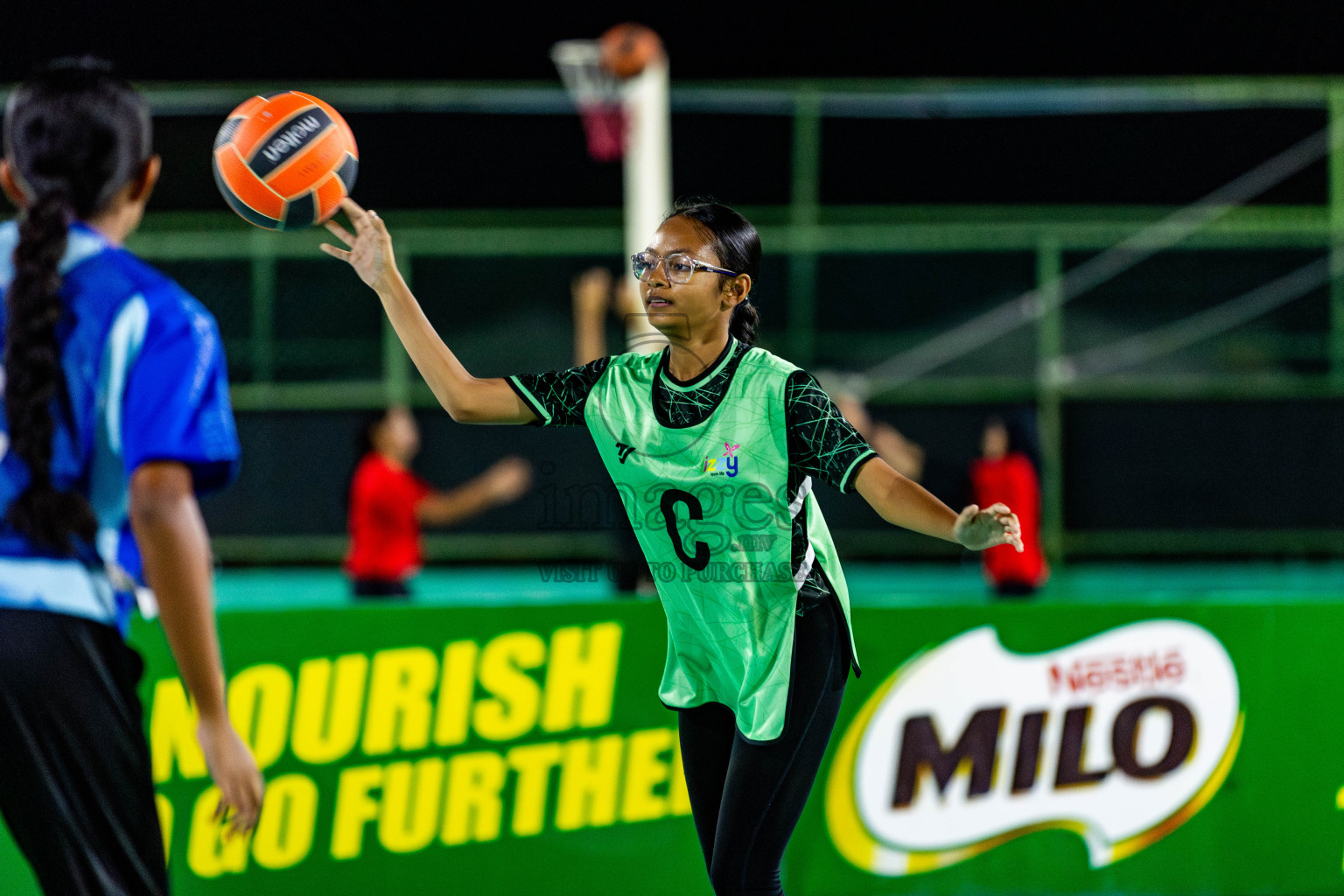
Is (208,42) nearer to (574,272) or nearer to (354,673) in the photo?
(574,272)

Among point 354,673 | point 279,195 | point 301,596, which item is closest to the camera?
point 279,195

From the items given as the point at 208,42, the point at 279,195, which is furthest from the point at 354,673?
the point at 208,42

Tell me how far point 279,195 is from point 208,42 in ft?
60.8

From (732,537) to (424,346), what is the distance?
90cm

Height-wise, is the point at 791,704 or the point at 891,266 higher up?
the point at 891,266

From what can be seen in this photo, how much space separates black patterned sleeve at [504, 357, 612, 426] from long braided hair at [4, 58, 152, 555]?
1.22 meters

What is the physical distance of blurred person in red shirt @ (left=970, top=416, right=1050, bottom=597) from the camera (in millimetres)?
10180

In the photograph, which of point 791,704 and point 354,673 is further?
point 354,673

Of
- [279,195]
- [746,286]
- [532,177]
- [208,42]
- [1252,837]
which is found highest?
[208,42]

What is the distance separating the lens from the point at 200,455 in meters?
2.06

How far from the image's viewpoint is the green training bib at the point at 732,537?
307cm

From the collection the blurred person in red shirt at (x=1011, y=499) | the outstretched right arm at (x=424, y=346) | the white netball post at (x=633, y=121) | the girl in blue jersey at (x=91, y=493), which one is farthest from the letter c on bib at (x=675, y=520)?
the blurred person in red shirt at (x=1011, y=499)

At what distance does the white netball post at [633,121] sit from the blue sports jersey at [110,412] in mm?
7983

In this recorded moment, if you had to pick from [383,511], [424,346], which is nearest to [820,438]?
[424,346]
